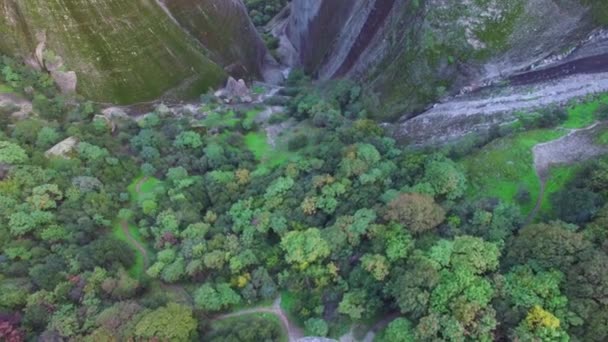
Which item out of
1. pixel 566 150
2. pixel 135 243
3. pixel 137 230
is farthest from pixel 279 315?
pixel 566 150

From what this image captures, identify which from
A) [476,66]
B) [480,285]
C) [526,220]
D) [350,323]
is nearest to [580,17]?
[476,66]

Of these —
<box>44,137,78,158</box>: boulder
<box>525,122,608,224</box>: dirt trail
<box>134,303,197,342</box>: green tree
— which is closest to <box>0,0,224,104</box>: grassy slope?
<box>44,137,78,158</box>: boulder

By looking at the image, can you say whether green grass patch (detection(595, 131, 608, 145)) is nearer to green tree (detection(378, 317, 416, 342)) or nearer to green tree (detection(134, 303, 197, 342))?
green tree (detection(378, 317, 416, 342))

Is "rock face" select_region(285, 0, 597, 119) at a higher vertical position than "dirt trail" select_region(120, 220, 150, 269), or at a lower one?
higher

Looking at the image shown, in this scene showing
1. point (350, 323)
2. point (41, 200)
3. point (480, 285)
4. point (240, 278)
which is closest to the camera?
point (480, 285)

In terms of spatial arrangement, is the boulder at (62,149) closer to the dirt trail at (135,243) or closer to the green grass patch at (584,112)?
the dirt trail at (135,243)

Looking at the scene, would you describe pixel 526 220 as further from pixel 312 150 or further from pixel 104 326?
pixel 104 326
